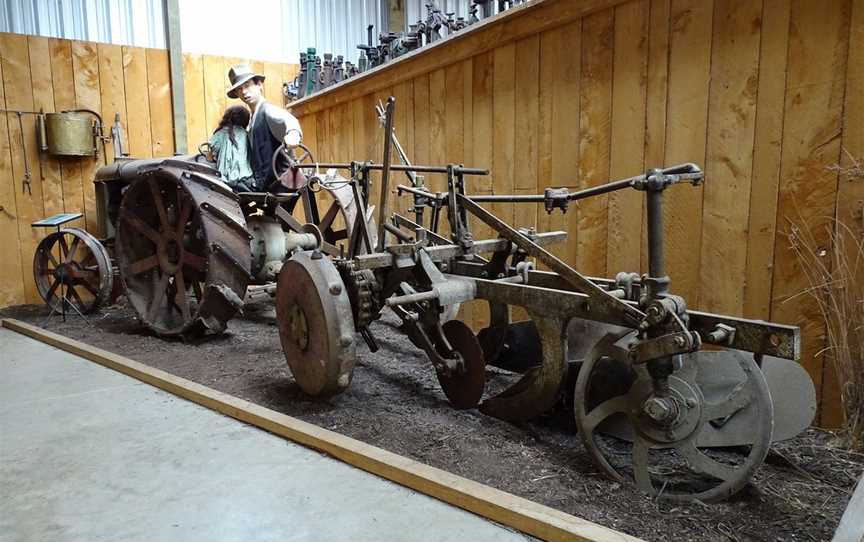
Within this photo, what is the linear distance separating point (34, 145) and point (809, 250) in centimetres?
589

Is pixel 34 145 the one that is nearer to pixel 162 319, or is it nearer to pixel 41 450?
pixel 162 319

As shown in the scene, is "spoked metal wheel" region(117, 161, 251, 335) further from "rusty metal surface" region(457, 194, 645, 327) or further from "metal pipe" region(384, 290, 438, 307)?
"rusty metal surface" region(457, 194, 645, 327)

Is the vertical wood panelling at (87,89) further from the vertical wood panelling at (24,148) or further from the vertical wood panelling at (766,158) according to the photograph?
the vertical wood panelling at (766,158)

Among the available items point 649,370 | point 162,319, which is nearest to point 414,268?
point 649,370

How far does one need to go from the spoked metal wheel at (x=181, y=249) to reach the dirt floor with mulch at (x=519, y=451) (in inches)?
13.8

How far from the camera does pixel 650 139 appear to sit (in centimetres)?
291

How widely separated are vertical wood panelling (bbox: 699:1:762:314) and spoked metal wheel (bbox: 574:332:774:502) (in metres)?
0.83

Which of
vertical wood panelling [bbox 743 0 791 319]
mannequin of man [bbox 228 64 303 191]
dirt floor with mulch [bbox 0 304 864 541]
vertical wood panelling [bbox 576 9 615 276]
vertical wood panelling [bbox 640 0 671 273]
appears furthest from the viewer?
mannequin of man [bbox 228 64 303 191]

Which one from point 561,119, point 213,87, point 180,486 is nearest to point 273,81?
point 213,87

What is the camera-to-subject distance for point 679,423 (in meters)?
1.79

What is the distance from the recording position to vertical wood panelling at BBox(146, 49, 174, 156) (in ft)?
18.9

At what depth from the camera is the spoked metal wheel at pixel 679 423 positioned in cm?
173

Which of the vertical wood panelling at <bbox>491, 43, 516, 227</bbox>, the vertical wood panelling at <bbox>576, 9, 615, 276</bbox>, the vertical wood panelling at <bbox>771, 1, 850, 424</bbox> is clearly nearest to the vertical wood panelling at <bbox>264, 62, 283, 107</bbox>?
the vertical wood panelling at <bbox>491, 43, 516, 227</bbox>

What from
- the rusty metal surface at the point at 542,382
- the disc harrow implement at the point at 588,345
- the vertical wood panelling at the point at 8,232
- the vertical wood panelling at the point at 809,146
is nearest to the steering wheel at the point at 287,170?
the disc harrow implement at the point at 588,345
